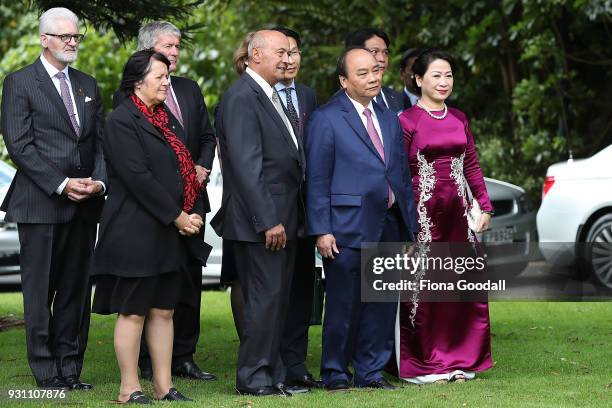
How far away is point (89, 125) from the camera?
805 cm

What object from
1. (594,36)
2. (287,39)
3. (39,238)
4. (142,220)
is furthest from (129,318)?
(594,36)

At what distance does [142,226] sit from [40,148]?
3.58 ft

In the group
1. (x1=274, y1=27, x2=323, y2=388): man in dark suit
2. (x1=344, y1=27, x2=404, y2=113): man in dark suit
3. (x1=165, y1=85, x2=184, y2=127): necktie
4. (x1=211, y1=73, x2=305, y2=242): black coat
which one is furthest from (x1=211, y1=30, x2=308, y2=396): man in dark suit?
(x1=344, y1=27, x2=404, y2=113): man in dark suit

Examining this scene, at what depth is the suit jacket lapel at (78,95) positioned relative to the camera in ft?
26.3

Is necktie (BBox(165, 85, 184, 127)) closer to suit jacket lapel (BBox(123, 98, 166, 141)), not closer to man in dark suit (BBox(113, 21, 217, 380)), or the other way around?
man in dark suit (BBox(113, 21, 217, 380))

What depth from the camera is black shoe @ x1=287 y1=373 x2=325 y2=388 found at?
798 centimetres

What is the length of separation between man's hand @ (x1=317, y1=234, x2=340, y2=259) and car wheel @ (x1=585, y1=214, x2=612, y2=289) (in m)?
6.76

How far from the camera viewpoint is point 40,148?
7.86 meters

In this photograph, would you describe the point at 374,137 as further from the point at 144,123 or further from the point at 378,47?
the point at 144,123

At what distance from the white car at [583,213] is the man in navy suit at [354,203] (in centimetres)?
640

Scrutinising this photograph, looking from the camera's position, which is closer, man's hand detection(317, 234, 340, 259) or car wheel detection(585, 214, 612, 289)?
man's hand detection(317, 234, 340, 259)

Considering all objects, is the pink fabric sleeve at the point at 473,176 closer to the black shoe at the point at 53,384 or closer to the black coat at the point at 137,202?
the black coat at the point at 137,202

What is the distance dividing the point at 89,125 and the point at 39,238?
78 cm

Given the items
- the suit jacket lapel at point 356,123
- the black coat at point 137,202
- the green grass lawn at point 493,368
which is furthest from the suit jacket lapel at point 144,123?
the green grass lawn at point 493,368
